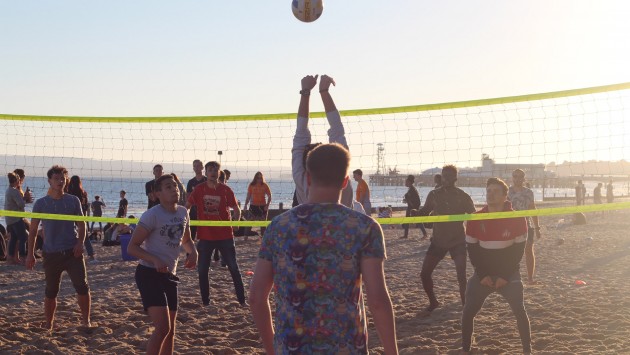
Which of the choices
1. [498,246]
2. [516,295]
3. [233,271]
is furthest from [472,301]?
[233,271]

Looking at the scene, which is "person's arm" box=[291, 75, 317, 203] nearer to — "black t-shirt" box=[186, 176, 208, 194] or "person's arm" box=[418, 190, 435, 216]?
"person's arm" box=[418, 190, 435, 216]

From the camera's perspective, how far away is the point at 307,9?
666 centimetres

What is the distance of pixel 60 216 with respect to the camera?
234 inches

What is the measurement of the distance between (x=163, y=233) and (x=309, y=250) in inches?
94.2

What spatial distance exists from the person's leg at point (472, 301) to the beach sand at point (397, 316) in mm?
291

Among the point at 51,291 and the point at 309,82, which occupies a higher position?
the point at 309,82

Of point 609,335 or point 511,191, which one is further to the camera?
point 511,191

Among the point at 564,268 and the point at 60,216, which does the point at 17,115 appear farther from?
the point at 564,268

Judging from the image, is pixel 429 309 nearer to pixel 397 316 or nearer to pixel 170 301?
pixel 397 316

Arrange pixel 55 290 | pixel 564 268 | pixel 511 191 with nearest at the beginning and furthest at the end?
pixel 55 290 < pixel 511 191 < pixel 564 268

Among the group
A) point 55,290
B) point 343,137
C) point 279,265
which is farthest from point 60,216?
point 279,265

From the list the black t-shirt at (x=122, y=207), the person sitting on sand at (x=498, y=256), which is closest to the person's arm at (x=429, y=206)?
the person sitting on sand at (x=498, y=256)

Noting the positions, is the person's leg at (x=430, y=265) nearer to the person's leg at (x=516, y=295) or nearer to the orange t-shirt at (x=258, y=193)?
the person's leg at (x=516, y=295)

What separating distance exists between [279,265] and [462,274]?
15.1ft
